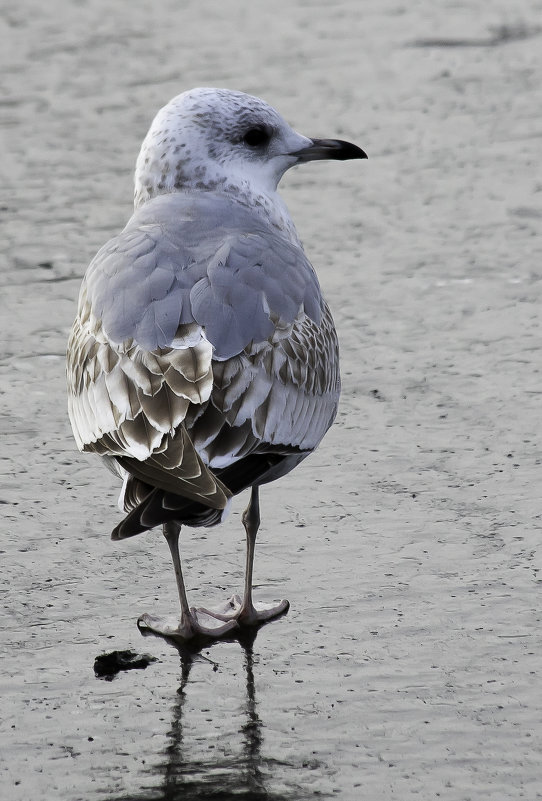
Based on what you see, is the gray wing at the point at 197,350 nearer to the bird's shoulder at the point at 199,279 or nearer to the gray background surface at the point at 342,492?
the bird's shoulder at the point at 199,279

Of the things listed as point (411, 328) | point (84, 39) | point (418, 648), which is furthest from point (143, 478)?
point (84, 39)

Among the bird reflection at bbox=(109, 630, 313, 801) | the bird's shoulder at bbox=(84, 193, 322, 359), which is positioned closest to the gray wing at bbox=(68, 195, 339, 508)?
the bird's shoulder at bbox=(84, 193, 322, 359)

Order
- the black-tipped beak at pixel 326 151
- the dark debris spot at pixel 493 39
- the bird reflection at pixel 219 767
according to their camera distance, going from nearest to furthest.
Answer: the bird reflection at pixel 219 767, the black-tipped beak at pixel 326 151, the dark debris spot at pixel 493 39

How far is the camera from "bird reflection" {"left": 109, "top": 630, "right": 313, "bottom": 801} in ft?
12.3

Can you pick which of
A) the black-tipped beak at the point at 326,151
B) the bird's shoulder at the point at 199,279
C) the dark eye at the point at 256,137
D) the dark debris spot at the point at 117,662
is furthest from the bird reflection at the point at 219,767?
the black-tipped beak at the point at 326,151

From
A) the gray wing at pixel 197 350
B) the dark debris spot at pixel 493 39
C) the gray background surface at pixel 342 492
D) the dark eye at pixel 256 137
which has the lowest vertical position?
the gray background surface at pixel 342 492

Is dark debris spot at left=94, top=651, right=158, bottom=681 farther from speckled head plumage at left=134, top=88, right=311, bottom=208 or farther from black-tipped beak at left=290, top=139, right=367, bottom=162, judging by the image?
black-tipped beak at left=290, top=139, right=367, bottom=162

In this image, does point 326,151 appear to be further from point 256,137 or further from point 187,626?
point 187,626

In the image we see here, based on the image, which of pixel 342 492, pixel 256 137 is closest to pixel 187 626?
pixel 342 492

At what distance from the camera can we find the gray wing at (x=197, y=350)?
13.8 ft

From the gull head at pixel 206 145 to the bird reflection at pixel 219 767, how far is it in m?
2.05

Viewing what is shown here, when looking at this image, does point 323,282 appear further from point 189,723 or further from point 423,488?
point 189,723

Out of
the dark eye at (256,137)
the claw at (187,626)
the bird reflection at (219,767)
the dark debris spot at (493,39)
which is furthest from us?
the dark debris spot at (493,39)

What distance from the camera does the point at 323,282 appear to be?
726cm
